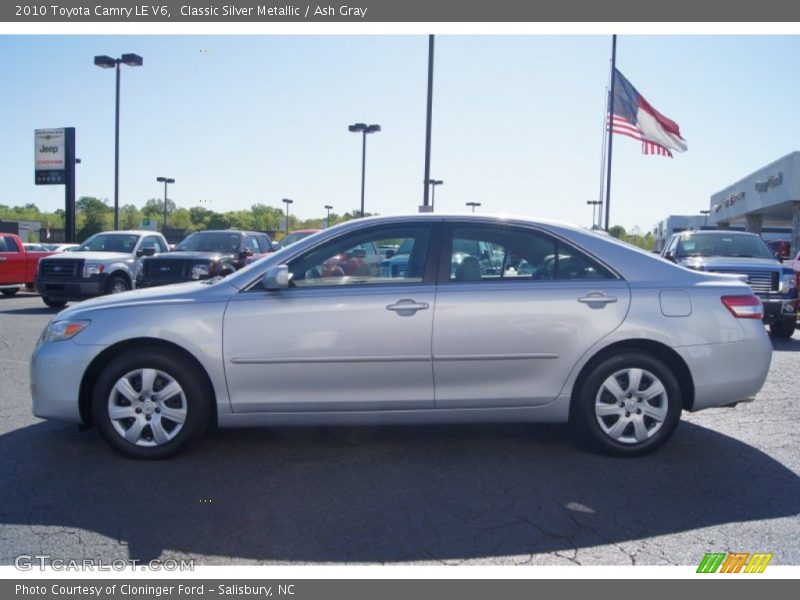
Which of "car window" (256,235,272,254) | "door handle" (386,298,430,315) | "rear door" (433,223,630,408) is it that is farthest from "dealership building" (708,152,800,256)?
"door handle" (386,298,430,315)

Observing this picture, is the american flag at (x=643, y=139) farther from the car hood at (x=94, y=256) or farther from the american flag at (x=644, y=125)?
the car hood at (x=94, y=256)

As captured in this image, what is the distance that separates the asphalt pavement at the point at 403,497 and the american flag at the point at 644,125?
13.9m

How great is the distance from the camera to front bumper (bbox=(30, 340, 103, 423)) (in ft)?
16.4

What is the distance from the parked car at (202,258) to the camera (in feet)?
47.2

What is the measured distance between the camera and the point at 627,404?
5.13 m

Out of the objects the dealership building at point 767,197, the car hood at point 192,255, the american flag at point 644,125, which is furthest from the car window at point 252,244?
the dealership building at point 767,197

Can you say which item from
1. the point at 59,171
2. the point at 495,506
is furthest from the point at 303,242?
the point at 59,171

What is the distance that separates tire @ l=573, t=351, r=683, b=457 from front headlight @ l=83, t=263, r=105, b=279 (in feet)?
43.1

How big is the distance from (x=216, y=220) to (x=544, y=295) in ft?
326

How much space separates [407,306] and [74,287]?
12.7 meters

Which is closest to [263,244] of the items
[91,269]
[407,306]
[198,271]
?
[198,271]

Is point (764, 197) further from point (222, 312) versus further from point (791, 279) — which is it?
point (222, 312)

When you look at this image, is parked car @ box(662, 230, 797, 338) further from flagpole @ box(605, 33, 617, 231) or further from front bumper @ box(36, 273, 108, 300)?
front bumper @ box(36, 273, 108, 300)

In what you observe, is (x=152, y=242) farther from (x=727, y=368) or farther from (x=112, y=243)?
(x=727, y=368)
